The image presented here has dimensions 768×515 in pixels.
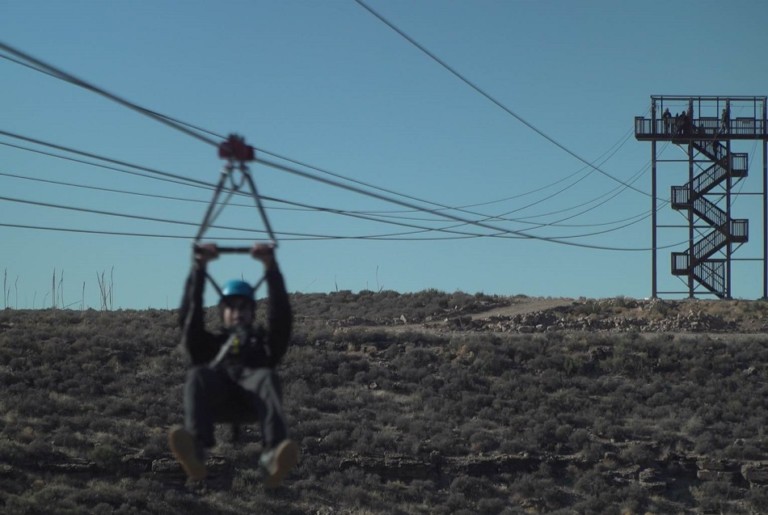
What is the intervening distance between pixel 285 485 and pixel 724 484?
1324cm


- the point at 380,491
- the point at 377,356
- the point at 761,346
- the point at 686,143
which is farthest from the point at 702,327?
the point at 380,491

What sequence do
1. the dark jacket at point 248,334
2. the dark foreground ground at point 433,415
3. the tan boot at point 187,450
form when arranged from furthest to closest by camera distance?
the dark foreground ground at point 433,415
the dark jacket at point 248,334
the tan boot at point 187,450

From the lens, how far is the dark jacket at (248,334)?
493 inches

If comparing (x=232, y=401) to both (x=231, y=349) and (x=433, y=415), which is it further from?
(x=433, y=415)

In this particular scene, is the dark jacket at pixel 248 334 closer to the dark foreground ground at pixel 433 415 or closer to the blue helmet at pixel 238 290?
the blue helmet at pixel 238 290

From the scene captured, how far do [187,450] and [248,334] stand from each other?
1517mm

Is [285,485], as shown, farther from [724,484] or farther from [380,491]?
[724,484]

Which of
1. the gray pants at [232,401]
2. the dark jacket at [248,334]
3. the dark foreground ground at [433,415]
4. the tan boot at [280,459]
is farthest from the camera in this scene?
the dark foreground ground at [433,415]

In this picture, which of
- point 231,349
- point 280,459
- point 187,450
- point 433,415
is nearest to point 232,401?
point 231,349

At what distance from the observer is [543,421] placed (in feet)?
134

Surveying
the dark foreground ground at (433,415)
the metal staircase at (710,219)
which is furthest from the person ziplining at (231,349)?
the metal staircase at (710,219)

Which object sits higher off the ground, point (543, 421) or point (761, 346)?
point (761, 346)

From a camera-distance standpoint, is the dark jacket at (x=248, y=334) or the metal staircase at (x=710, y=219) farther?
the metal staircase at (x=710, y=219)

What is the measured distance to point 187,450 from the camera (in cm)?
1173
